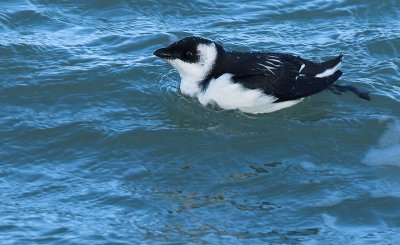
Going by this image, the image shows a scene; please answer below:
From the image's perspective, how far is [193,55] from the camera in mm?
11094

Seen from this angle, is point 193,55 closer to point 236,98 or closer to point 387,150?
point 236,98

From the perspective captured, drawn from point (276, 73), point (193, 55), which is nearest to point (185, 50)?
point (193, 55)

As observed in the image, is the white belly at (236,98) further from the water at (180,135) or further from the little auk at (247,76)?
the water at (180,135)

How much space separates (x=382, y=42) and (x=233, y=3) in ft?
7.98

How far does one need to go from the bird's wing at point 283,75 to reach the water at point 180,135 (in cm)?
33

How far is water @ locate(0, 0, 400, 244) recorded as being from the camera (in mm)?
8508

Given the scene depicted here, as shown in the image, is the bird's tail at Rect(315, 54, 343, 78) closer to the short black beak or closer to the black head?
the black head

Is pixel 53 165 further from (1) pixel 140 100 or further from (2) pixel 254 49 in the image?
(2) pixel 254 49

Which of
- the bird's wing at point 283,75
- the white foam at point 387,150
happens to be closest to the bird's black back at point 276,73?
the bird's wing at point 283,75

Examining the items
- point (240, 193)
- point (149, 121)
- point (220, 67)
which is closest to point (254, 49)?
point (220, 67)

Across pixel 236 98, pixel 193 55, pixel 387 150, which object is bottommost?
pixel 387 150

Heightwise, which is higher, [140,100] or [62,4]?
[62,4]

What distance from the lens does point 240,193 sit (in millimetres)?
9102

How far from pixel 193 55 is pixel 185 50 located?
11cm
